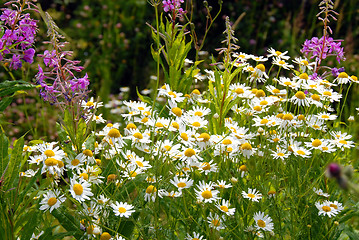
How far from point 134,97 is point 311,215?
2.50 metres

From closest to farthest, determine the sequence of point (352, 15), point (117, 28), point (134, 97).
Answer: point (134, 97)
point (117, 28)
point (352, 15)

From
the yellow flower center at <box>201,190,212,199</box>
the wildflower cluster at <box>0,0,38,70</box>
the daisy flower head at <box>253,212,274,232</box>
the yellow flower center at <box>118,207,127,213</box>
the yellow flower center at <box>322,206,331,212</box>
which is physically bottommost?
the daisy flower head at <box>253,212,274,232</box>

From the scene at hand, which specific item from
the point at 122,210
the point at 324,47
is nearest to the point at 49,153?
the point at 122,210

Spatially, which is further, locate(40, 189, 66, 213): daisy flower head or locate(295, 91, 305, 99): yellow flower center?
locate(295, 91, 305, 99): yellow flower center

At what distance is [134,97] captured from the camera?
3953 millimetres

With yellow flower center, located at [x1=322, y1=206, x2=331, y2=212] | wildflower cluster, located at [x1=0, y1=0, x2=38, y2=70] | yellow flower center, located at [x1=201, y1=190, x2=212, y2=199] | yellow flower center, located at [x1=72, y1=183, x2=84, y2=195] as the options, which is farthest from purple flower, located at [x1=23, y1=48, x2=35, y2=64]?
yellow flower center, located at [x1=322, y1=206, x2=331, y2=212]

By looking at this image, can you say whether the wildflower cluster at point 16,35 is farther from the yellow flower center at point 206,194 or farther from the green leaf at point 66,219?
the yellow flower center at point 206,194

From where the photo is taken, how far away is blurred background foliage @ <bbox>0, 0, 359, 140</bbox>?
4.14 metres

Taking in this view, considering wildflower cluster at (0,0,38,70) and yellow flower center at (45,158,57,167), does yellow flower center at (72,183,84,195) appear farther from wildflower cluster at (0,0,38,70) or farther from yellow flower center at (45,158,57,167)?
wildflower cluster at (0,0,38,70)

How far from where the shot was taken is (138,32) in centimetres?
441

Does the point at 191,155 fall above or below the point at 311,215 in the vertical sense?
above

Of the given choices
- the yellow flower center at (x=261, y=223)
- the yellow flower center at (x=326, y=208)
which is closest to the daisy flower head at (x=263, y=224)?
the yellow flower center at (x=261, y=223)

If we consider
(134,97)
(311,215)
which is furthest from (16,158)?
(134,97)

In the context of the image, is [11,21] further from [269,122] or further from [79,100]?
[269,122]
